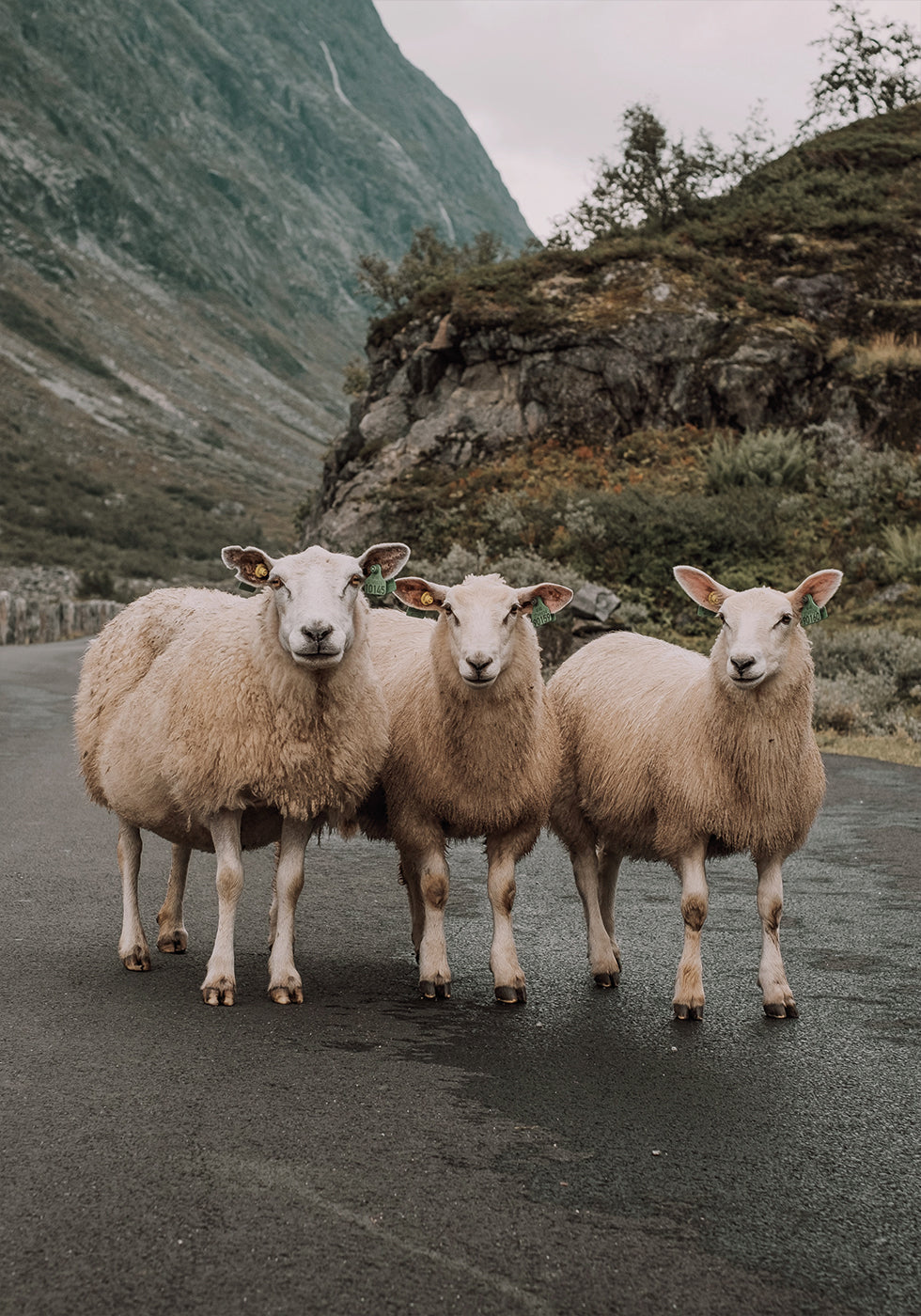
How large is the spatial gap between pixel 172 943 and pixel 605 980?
221 cm

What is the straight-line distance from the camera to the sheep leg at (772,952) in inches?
225

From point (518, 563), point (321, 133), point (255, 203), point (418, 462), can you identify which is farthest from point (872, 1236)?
point (321, 133)

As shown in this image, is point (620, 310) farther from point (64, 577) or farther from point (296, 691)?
point (64, 577)

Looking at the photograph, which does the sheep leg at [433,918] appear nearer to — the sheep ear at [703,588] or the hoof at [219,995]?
the hoof at [219,995]

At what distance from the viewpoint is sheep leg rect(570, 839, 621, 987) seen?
6.21 metres

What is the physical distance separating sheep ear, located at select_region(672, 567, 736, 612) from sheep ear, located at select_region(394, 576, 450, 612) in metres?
1.14

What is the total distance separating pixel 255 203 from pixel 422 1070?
477ft

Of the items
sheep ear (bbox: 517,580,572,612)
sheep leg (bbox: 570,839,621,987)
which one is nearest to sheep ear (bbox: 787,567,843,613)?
sheep ear (bbox: 517,580,572,612)

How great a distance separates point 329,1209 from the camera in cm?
362

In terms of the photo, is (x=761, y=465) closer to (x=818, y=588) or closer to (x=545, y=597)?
(x=818, y=588)

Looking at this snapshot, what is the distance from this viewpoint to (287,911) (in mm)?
5848

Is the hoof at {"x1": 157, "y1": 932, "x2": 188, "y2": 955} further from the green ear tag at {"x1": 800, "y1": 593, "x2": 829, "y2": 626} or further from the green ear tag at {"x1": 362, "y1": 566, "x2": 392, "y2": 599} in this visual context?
the green ear tag at {"x1": 800, "y1": 593, "x2": 829, "y2": 626}

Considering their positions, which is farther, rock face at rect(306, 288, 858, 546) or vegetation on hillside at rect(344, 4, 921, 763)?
rock face at rect(306, 288, 858, 546)

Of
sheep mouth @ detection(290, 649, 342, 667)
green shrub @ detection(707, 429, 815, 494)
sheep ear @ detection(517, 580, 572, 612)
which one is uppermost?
green shrub @ detection(707, 429, 815, 494)
